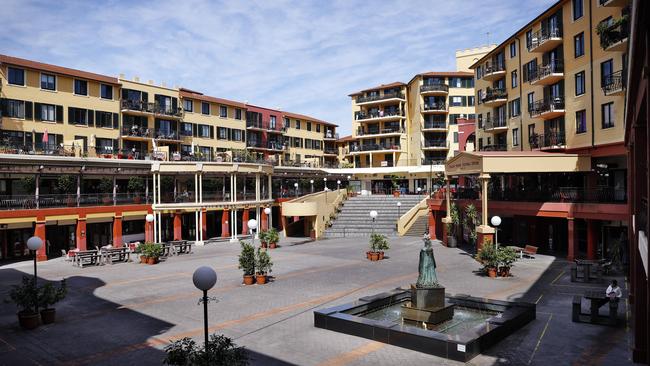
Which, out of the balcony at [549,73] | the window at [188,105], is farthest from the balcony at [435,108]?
the balcony at [549,73]

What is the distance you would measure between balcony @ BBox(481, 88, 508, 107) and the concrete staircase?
13732 mm

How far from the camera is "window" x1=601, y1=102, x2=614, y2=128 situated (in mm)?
27719

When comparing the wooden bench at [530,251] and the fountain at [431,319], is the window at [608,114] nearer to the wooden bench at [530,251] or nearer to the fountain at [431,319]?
the wooden bench at [530,251]

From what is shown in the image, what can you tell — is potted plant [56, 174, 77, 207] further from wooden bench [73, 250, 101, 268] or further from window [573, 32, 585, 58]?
window [573, 32, 585, 58]

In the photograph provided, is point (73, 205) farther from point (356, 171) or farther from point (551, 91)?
point (356, 171)

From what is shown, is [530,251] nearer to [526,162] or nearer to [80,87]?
[526,162]

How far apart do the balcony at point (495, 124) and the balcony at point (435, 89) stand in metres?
25.6

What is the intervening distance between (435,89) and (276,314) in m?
56.1

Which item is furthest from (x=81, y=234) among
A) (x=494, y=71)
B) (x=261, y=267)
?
(x=494, y=71)

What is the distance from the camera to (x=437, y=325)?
15094 mm

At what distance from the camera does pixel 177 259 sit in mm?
32031

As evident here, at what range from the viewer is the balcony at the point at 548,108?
106 feet

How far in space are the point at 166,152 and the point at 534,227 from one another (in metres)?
30.6

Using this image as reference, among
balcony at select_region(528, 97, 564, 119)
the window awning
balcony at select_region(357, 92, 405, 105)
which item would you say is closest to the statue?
the window awning
